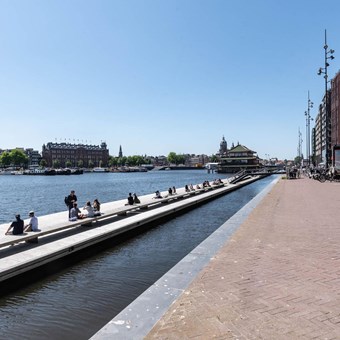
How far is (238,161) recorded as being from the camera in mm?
170875

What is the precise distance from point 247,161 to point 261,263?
165 metres

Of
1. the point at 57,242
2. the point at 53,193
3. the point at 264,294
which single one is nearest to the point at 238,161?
the point at 53,193

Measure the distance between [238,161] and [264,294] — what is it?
167 m

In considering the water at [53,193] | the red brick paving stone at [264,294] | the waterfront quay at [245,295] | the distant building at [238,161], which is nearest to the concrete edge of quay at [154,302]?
the waterfront quay at [245,295]

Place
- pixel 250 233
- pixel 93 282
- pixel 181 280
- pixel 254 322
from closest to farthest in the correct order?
pixel 254 322
pixel 181 280
pixel 93 282
pixel 250 233

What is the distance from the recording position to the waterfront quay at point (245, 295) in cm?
527

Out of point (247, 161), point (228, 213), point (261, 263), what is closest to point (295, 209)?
point (228, 213)

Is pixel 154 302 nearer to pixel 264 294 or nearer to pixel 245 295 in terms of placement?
pixel 245 295

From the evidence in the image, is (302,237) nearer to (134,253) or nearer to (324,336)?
(134,253)

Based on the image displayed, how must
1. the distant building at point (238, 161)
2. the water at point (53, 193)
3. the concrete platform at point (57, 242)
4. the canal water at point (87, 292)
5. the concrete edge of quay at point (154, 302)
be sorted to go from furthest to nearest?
the distant building at point (238, 161)
the water at point (53, 193)
the concrete platform at point (57, 242)
the canal water at point (87, 292)
the concrete edge of quay at point (154, 302)

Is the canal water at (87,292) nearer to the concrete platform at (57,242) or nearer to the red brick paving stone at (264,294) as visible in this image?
the concrete platform at (57,242)

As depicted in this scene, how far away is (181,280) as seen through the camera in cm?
761

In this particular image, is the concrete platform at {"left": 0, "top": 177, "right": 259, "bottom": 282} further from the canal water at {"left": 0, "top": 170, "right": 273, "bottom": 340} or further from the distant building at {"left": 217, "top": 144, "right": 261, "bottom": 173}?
the distant building at {"left": 217, "top": 144, "right": 261, "bottom": 173}

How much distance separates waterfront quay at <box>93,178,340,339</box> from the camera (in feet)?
17.3
